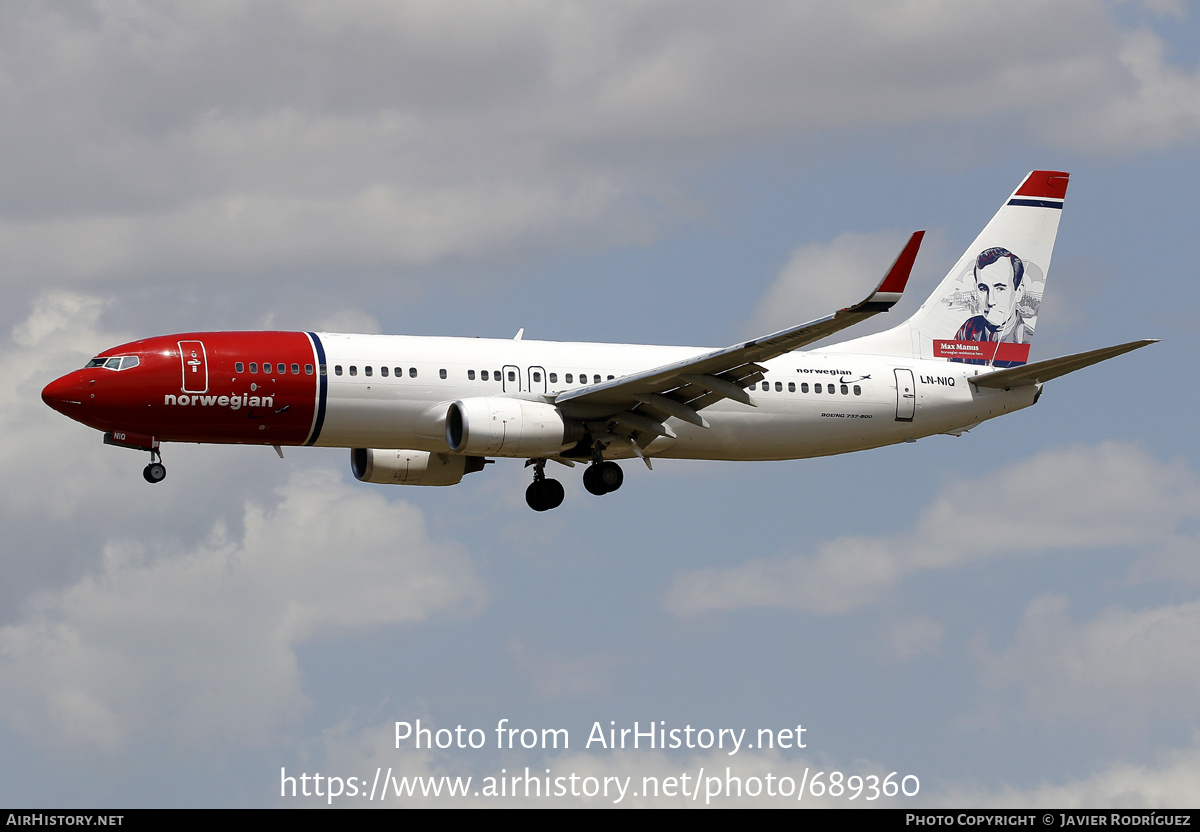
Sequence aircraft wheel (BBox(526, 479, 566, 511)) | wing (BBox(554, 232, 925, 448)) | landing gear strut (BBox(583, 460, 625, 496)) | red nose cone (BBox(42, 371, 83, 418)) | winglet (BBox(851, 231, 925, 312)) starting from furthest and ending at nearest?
aircraft wheel (BBox(526, 479, 566, 511)), landing gear strut (BBox(583, 460, 625, 496)), red nose cone (BBox(42, 371, 83, 418)), wing (BBox(554, 232, 925, 448)), winglet (BBox(851, 231, 925, 312))

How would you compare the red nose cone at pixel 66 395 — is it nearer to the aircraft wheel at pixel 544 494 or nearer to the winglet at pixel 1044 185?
the aircraft wheel at pixel 544 494

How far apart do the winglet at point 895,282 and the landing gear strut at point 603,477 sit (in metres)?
12.3

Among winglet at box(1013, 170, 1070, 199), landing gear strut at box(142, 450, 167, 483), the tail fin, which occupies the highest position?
winglet at box(1013, 170, 1070, 199)

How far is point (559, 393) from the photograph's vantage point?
5006 centimetres

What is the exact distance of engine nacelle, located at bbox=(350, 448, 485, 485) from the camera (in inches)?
2119

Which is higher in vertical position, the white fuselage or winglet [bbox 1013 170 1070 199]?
winglet [bbox 1013 170 1070 199]

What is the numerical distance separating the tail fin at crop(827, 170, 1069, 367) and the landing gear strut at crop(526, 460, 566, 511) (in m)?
10.2

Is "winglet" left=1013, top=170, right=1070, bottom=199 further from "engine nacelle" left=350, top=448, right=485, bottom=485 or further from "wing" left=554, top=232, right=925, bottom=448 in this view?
"engine nacelle" left=350, top=448, right=485, bottom=485

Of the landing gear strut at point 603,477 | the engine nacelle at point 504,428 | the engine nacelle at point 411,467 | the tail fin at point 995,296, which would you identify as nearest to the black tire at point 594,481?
the landing gear strut at point 603,477

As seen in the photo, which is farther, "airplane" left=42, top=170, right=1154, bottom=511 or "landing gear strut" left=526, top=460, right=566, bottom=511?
"landing gear strut" left=526, top=460, right=566, bottom=511

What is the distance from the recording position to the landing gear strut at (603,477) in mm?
51312

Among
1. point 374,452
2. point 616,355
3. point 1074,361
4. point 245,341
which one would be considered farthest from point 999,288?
point 245,341

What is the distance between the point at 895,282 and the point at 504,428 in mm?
12220

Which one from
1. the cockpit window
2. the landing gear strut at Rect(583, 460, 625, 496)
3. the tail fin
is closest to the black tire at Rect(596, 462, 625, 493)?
the landing gear strut at Rect(583, 460, 625, 496)
